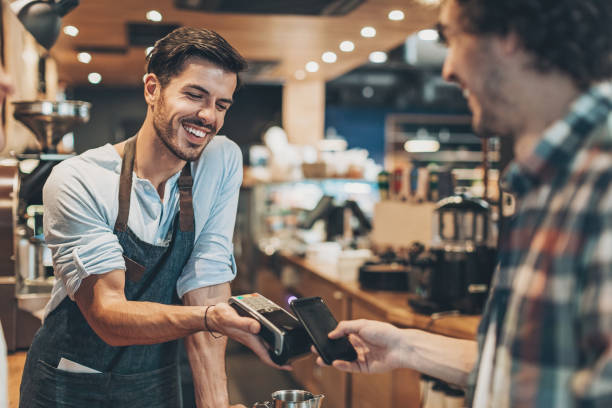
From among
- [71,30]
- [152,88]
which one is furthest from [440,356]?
[71,30]

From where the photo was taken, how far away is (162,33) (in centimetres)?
529

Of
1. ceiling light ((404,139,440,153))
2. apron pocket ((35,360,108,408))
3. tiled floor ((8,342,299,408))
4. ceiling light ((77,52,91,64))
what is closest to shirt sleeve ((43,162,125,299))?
apron pocket ((35,360,108,408))

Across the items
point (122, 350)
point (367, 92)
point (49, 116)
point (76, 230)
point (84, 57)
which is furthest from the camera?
point (367, 92)

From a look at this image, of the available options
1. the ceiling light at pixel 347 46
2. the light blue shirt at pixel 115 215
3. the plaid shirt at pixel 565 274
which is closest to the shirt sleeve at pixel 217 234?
the light blue shirt at pixel 115 215

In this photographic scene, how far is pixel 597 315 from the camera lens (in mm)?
869

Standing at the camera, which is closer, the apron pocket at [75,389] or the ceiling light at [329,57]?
the apron pocket at [75,389]

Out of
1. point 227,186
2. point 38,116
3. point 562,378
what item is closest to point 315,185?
point 38,116

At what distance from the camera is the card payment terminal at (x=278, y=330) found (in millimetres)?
1348

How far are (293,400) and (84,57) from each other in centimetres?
568

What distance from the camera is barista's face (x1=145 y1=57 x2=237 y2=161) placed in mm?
1745

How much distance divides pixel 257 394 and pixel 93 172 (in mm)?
3547

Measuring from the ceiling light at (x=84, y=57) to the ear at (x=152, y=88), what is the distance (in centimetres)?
465

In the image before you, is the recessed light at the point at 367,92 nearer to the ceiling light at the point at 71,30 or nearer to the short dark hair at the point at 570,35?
the ceiling light at the point at 71,30

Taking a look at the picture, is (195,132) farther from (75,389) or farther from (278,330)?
(75,389)
